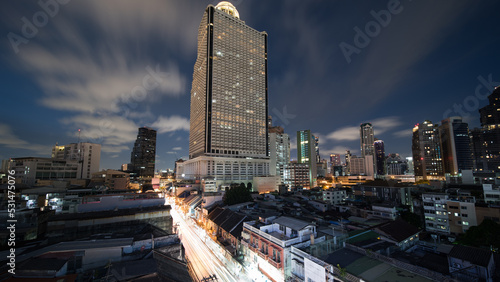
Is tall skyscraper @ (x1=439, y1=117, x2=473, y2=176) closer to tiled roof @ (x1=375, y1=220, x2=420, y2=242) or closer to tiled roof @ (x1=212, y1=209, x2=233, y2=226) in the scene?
tiled roof @ (x1=375, y1=220, x2=420, y2=242)

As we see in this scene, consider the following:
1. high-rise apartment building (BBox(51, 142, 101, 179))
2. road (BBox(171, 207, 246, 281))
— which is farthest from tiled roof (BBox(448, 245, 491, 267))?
high-rise apartment building (BBox(51, 142, 101, 179))

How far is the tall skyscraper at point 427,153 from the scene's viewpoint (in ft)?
509

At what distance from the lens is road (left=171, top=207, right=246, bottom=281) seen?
30684mm

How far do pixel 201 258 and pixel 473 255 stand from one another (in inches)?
1529

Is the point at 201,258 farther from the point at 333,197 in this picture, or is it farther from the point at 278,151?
the point at 278,151

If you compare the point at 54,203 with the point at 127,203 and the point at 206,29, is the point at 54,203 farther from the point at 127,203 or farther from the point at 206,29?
the point at 206,29

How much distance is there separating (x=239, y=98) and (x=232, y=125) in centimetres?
1966

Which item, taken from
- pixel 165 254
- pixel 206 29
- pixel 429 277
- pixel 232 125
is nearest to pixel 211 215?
pixel 165 254

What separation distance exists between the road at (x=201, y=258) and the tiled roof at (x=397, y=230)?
24859 millimetres

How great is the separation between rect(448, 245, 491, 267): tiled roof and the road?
93.7ft

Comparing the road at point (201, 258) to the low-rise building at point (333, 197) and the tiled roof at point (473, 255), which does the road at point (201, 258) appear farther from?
the low-rise building at point (333, 197)

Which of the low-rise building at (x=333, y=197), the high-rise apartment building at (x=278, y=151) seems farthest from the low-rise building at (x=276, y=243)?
the high-rise apartment building at (x=278, y=151)

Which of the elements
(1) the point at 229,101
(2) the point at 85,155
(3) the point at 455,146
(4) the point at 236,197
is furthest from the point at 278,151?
(2) the point at 85,155

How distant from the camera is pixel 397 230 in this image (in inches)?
1329
